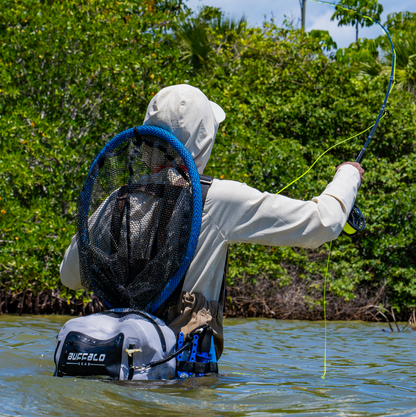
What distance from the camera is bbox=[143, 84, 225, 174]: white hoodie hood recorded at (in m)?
2.65

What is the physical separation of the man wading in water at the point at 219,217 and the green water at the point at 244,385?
32 cm

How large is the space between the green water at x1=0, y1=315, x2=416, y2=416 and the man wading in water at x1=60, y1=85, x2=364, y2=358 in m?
0.32

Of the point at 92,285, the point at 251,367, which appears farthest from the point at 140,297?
the point at 251,367

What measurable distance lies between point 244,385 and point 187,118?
1.58 metres

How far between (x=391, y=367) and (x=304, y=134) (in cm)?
756

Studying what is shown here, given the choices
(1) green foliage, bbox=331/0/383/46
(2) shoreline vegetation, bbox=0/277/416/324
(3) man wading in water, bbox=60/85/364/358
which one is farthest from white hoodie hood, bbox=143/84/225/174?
(1) green foliage, bbox=331/0/383/46

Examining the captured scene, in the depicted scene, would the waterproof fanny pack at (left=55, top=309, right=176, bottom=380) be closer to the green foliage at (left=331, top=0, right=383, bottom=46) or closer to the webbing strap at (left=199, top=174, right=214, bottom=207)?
the webbing strap at (left=199, top=174, right=214, bottom=207)

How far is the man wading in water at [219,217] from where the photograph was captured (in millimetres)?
2414

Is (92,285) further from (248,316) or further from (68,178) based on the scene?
(248,316)

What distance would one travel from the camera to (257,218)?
2418 mm

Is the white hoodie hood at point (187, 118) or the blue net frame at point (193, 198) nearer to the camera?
the blue net frame at point (193, 198)

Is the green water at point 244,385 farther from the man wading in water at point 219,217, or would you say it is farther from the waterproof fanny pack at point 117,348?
the man wading in water at point 219,217

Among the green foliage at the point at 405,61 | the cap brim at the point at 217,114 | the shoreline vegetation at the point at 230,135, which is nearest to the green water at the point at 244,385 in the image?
the cap brim at the point at 217,114

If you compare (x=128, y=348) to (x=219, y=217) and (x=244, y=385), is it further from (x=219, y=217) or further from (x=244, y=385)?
(x=244, y=385)
